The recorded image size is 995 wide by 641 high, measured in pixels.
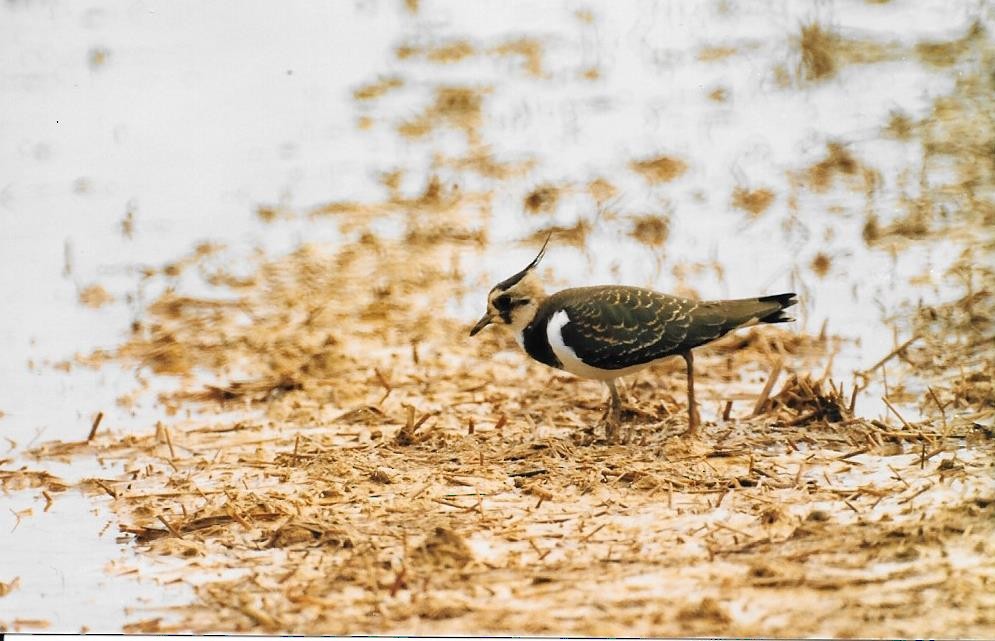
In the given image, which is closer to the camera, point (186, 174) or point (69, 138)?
point (69, 138)

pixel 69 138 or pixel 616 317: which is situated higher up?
pixel 69 138

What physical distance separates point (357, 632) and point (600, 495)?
3.04 feet

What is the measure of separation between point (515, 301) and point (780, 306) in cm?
81

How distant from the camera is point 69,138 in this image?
225 inches

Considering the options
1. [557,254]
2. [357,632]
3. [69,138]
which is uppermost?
[69,138]

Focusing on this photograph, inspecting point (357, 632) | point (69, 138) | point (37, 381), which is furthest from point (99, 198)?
point (357, 632)

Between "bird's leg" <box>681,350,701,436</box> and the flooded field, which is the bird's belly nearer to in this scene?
"bird's leg" <box>681,350,701,436</box>

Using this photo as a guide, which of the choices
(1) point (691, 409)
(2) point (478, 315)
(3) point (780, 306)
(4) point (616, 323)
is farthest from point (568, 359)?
(2) point (478, 315)

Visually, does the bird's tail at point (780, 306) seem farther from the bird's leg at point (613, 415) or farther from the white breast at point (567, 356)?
the bird's leg at point (613, 415)

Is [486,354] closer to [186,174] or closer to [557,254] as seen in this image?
[557,254]

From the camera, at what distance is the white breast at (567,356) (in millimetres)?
4500

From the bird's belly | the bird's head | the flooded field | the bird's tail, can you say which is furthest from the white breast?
the bird's tail

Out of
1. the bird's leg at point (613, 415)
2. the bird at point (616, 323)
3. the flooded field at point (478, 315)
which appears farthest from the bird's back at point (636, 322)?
the flooded field at point (478, 315)

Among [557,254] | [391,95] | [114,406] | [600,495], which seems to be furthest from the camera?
[391,95]
